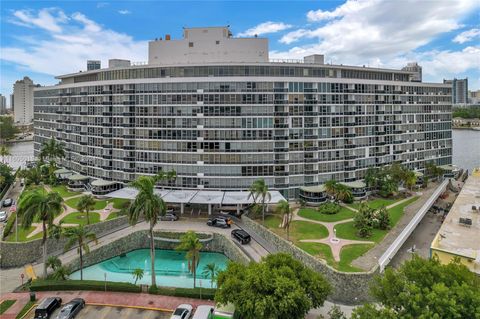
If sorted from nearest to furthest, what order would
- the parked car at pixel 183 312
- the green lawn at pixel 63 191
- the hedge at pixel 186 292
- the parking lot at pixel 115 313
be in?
the parked car at pixel 183 312 < the parking lot at pixel 115 313 < the hedge at pixel 186 292 < the green lawn at pixel 63 191

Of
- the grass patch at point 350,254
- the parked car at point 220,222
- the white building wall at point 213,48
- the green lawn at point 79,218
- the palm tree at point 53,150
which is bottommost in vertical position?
the grass patch at point 350,254

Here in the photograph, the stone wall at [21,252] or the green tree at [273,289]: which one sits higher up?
the green tree at [273,289]

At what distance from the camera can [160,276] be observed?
4853 cm

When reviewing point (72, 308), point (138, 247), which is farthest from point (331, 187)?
point (72, 308)

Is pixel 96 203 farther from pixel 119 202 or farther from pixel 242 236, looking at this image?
pixel 242 236

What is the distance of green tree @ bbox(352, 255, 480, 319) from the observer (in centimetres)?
2378

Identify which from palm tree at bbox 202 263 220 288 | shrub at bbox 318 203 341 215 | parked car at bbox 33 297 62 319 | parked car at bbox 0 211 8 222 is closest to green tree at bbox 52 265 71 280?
parked car at bbox 33 297 62 319

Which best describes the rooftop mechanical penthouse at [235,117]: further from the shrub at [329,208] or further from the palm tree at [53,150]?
the palm tree at [53,150]

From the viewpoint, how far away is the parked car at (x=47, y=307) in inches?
1392

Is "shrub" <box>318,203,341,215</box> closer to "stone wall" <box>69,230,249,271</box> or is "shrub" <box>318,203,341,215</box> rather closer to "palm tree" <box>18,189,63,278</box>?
"stone wall" <box>69,230,249,271</box>

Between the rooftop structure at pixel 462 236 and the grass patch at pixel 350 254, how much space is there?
29.2ft

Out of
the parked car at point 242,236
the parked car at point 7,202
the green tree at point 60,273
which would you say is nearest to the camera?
the green tree at point 60,273

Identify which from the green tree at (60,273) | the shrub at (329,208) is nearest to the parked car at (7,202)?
the green tree at (60,273)

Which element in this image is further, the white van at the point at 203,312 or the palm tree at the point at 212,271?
the palm tree at the point at 212,271
